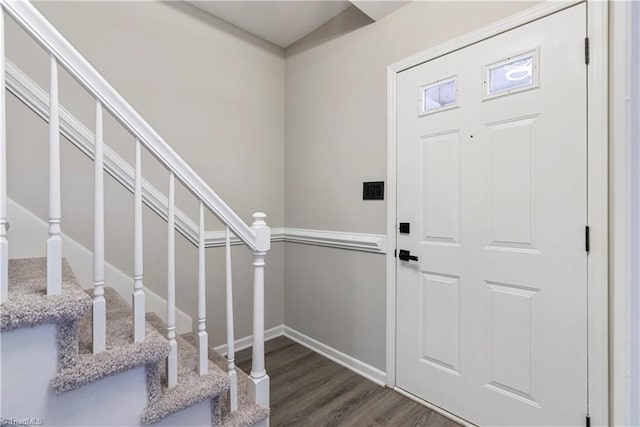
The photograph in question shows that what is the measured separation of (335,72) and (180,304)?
6.77ft

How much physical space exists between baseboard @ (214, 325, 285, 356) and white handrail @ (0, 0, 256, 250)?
4.73 ft

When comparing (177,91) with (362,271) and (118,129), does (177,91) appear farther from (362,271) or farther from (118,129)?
(362,271)

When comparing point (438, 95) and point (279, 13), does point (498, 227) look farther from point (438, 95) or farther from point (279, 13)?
point (279, 13)

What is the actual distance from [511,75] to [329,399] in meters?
2.06

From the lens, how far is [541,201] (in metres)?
1.39

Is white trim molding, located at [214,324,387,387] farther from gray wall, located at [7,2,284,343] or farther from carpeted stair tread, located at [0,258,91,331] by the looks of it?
carpeted stair tread, located at [0,258,91,331]

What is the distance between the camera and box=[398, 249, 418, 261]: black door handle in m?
1.84

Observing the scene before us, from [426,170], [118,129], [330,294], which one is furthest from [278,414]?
[118,129]

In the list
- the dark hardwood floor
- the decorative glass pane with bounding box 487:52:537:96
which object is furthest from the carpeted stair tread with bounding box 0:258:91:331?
the decorative glass pane with bounding box 487:52:537:96

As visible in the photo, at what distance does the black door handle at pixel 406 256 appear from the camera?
72.4 inches

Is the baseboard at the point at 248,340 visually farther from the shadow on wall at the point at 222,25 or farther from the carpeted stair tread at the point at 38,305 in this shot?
the shadow on wall at the point at 222,25

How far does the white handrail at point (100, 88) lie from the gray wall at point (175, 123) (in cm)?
102

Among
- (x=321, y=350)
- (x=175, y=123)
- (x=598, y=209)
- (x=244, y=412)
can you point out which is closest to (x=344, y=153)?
(x=175, y=123)

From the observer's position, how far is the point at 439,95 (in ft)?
5.69
